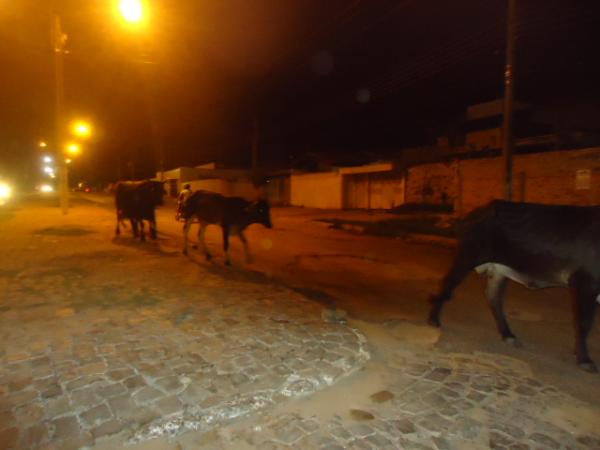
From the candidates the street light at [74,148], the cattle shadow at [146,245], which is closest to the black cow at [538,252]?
the cattle shadow at [146,245]

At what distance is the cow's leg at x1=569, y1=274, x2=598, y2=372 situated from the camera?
157 inches

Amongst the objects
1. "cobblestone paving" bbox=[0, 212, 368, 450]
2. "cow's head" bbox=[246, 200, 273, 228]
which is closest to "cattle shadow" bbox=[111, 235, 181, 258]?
"cow's head" bbox=[246, 200, 273, 228]

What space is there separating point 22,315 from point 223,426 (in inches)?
145

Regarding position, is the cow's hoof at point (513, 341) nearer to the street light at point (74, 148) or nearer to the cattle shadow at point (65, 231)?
the cattle shadow at point (65, 231)

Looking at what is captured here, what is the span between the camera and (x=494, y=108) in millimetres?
27859

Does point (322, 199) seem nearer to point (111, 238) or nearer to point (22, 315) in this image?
point (111, 238)

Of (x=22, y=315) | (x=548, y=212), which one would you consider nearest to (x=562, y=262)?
(x=548, y=212)

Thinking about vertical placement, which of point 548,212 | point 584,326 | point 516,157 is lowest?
point 584,326

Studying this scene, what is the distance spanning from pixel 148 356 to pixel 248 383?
3.72 feet

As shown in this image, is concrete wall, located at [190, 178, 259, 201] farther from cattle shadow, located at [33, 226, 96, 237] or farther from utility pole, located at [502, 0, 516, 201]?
utility pole, located at [502, 0, 516, 201]

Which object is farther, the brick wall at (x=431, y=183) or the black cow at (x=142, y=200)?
the brick wall at (x=431, y=183)

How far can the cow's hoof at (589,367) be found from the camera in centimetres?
394

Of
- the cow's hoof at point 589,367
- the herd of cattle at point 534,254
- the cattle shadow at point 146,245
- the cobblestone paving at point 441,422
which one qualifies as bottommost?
the cobblestone paving at point 441,422

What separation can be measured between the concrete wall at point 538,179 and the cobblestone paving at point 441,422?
9.83m
